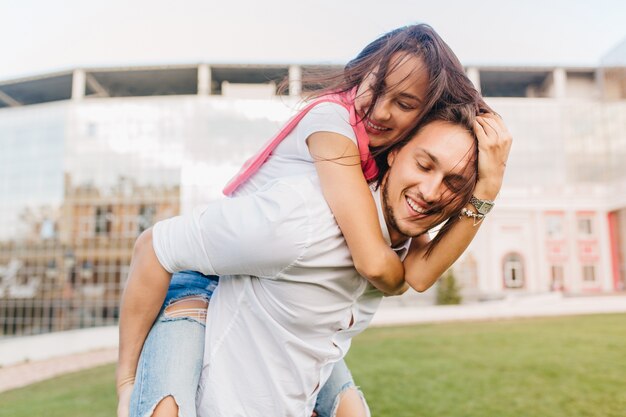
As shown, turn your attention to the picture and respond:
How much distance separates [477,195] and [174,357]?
1.17 meters

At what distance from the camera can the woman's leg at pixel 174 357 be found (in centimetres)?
166

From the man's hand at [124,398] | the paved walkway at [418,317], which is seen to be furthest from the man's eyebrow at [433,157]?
the paved walkway at [418,317]

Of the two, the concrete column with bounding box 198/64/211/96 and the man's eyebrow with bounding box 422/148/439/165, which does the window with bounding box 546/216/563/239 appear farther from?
the man's eyebrow with bounding box 422/148/439/165

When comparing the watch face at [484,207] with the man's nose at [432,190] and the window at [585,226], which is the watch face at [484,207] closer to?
the man's nose at [432,190]

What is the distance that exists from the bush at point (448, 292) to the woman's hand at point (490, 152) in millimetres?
32554

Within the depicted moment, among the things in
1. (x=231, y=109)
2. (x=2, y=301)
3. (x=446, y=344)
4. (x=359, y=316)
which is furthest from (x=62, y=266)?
(x=359, y=316)

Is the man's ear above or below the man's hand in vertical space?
above

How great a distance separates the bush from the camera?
33031 mm

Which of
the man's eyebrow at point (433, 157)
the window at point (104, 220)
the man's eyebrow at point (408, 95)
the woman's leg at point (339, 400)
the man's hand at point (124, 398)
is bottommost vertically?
the woman's leg at point (339, 400)

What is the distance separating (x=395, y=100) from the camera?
186 cm

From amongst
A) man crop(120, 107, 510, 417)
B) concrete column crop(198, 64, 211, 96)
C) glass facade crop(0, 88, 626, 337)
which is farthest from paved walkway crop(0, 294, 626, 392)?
concrete column crop(198, 64, 211, 96)

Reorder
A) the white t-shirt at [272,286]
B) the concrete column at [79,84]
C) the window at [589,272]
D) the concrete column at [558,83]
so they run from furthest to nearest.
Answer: the concrete column at [558,83] → the concrete column at [79,84] → the window at [589,272] → the white t-shirt at [272,286]

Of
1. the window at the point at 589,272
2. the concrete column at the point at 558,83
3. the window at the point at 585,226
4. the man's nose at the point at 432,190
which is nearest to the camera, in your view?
the man's nose at the point at 432,190

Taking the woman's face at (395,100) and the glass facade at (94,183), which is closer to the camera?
the woman's face at (395,100)
